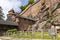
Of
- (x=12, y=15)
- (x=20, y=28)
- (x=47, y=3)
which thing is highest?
(x=47, y=3)

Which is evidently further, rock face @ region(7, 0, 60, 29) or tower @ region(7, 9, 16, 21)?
tower @ region(7, 9, 16, 21)

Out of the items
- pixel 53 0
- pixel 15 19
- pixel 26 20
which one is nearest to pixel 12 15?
pixel 15 19

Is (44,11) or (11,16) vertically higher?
(44,11)

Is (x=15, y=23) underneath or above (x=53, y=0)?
underneath

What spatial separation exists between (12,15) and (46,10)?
10351 mm

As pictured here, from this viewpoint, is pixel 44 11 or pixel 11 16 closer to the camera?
pixel 11 16

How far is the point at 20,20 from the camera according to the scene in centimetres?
5066

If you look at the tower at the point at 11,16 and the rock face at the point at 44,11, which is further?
the tower at the point at 11,16

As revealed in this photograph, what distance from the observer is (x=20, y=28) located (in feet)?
162

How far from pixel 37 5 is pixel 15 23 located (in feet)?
60.7

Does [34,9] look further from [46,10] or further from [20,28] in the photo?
[20,28]

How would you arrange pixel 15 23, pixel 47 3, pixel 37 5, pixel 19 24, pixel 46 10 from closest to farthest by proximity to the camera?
pixel 15 23 < pixel 19 24 < pixel 46 10 < pixel 47 3 < pixel 37 5

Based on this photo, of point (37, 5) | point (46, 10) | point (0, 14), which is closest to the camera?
point (46, 10)

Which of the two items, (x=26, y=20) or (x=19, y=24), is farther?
(x=26, y=20)
